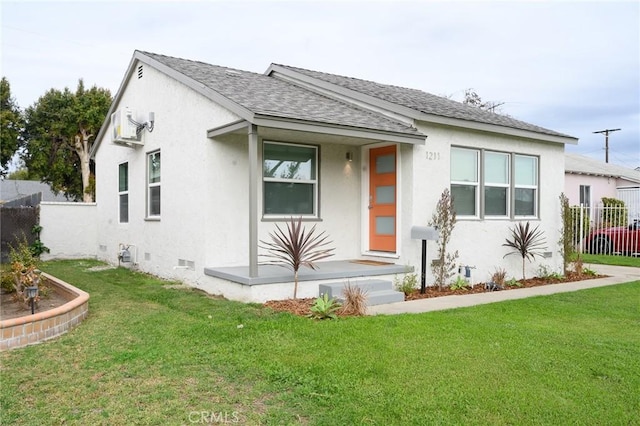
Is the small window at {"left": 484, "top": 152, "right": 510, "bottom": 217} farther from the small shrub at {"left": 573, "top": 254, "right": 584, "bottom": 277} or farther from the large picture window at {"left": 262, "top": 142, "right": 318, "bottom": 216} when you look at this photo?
the large picture window at {"left": 262, "top": 142, "right": 318, "bottom": 216}

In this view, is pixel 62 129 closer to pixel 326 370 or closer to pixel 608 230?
pixel 608 230

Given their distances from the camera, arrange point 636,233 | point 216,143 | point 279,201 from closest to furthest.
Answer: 1. point 216,143
2. point 279,201
3. point 636,233

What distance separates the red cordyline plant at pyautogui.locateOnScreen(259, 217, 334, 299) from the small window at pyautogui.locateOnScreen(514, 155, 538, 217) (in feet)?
15.1

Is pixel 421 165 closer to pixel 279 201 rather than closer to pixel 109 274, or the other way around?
pixel 279 201

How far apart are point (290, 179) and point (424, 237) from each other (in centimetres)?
272

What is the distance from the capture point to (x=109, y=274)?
10539 mm

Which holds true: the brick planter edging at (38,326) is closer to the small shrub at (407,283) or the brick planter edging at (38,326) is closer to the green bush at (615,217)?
the small shrub at (407,283)

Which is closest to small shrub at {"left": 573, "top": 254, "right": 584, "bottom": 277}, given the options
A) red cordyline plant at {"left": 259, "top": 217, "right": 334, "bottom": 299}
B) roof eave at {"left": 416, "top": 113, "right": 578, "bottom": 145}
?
roof eave at {"left": 416, "top": 113, "right": 578, "bottom": 145}

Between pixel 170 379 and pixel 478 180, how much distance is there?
306 inches

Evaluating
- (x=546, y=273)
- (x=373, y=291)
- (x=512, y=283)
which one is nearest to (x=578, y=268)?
(x=546, y=273)

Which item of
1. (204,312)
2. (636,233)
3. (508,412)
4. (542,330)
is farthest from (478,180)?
(636,233)

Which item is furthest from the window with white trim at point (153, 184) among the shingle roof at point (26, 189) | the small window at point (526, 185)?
the shingle roof at point (26, 189)

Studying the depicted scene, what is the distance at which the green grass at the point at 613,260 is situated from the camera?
14005 millimetres

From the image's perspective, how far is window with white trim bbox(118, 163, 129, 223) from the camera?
12.0m
